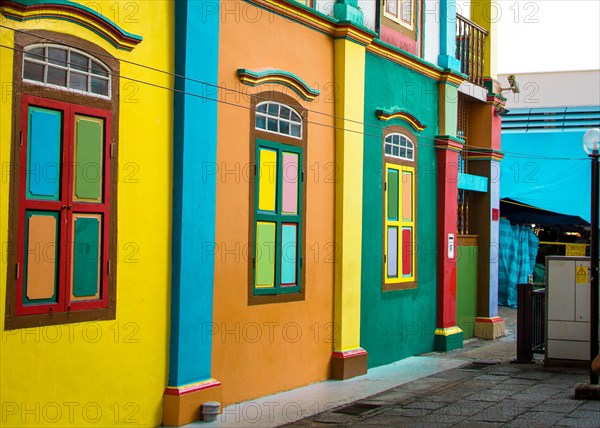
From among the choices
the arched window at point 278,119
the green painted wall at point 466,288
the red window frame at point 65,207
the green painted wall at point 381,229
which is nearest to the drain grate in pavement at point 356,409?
the green painted wall at point 381,229

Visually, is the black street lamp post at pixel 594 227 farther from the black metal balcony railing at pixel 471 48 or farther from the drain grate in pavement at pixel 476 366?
the black metal balcony railing at pixel 471 48

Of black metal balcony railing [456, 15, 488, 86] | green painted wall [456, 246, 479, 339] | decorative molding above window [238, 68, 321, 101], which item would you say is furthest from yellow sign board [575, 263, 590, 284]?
black metal balcony railing [456, 15, 488, 86]

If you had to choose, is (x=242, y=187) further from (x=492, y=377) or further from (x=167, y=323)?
(x=492, y=377)

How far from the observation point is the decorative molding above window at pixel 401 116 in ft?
42.8

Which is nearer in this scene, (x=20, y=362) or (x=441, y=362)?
(x=20, y=362)

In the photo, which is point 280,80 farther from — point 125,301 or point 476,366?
point 476,366

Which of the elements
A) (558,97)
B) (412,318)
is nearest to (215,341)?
(412,318)

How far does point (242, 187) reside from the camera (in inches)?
393

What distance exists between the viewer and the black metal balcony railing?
17.1 meters

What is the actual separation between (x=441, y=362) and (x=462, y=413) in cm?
435

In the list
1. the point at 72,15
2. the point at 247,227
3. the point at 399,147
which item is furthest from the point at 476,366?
the point at 72,15

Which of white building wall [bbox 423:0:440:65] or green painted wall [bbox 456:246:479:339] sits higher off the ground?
white building wall [bbox 423:0:440:65]

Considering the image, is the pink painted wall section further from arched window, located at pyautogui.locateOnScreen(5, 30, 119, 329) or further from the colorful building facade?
arched window, located at pyautogui.locateOnScreen(5, 30, 119, 329)

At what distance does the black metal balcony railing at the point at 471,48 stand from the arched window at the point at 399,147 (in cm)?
366
